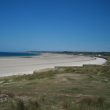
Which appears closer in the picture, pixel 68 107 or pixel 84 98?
pixel 68 107

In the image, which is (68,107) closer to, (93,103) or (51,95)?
(93,103)

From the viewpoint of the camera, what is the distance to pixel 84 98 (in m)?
7.98

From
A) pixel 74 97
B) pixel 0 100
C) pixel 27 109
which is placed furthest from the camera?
pixel 74 97

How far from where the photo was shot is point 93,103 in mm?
7465

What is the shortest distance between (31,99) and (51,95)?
4.06ft

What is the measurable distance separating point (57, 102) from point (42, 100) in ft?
1.89

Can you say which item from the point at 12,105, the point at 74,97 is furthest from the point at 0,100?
the point at 74,97

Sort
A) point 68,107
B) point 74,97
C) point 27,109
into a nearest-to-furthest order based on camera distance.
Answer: point 27,109
point 68,107
point 74,97

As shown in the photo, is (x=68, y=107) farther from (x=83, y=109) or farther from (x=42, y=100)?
(x=42, y=100)

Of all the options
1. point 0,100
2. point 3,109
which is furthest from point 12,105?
point 0,100

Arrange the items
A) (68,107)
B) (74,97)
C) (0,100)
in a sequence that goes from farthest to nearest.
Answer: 1. (74,97)
2. (0,100)
3. (68,107)

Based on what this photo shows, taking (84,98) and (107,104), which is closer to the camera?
(107,104)

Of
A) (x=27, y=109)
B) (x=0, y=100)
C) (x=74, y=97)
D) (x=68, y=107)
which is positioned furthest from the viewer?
(x=74, y=97)

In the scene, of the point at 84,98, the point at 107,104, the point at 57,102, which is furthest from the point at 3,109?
the point at 107,104
